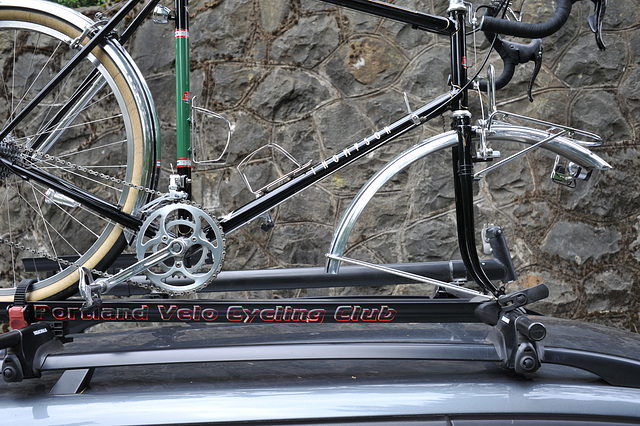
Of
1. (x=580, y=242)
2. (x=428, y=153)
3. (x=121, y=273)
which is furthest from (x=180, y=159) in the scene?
(x=580, y=242)

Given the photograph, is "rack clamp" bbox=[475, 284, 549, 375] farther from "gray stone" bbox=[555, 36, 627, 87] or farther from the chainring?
"gray stone" bbox=[555, 36, 627, 87]

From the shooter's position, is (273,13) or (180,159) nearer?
(180,159)

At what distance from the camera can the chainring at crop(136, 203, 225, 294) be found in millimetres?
1495

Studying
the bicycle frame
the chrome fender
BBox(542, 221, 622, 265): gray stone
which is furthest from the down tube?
BBox(542, 221, 622, 265): gray stone

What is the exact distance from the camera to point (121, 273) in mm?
1442

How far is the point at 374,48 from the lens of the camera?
3807mm

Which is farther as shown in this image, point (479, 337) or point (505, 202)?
point (505, 202)

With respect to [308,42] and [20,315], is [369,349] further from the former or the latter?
[308,42]

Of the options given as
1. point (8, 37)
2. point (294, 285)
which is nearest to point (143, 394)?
point (294, 285)

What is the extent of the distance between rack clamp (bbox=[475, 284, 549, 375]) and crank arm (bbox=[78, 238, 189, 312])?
0.84 meters

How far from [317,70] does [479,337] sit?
9.90ft

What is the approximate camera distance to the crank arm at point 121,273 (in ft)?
4.43

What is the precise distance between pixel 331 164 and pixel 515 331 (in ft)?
2.60

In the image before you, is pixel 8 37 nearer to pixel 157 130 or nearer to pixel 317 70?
pixel 317 70
